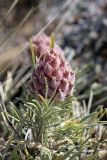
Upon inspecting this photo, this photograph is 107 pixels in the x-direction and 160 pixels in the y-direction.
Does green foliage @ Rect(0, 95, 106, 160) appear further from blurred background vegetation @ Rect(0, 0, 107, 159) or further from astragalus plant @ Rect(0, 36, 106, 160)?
blurred background vegetation @ Rect(0, 0, 107, 159)

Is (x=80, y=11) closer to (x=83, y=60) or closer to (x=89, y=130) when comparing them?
(x=83, y=60)

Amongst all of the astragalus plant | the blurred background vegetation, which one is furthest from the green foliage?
the blurred background vegetation

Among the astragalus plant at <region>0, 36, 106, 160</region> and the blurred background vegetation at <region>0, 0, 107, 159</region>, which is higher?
the blurred background vegetation at <region>0, 0, 107, 159</region>

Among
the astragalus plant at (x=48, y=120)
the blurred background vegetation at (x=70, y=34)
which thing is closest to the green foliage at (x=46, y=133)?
the astragalus plant at (x=48, y=120)

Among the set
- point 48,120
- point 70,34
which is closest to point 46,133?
point 48,120

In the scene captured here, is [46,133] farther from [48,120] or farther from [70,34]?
[70,34]

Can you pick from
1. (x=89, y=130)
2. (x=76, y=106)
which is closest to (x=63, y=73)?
(x=89, y=130)

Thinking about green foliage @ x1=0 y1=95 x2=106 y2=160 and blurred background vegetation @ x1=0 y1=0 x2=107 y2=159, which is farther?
blurred background vegetation @ x1=0 y1=0 x2=107 y2=159

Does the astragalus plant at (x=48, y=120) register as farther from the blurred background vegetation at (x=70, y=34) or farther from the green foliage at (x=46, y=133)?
the blurred background vegetation at (x=70, y=34)
